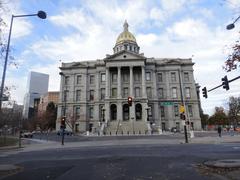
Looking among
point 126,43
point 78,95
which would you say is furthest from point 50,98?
point 126,43

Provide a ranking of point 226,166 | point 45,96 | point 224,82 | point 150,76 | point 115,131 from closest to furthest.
Answer: point 226,166
point 224,82
point 115,131
point 150,76
point 45,96

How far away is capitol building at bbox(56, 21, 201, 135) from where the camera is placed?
213 feet

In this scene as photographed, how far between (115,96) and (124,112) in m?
5.54

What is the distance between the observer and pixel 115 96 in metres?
66.9

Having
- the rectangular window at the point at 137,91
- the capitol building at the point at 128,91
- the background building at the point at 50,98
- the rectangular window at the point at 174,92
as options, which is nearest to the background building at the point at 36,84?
the background building at the point at 50,98

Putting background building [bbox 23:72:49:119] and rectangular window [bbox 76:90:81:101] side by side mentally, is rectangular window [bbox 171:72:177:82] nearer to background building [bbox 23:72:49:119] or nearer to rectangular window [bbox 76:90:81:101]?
rectangular window [bbox 76:90:81:101]

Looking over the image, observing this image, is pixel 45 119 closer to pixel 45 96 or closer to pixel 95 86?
pixel 95 86

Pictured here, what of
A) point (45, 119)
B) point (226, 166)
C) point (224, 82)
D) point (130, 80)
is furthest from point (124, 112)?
A: point (226, 166)

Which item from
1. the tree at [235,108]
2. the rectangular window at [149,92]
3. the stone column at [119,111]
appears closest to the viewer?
the stone column at [119,111]

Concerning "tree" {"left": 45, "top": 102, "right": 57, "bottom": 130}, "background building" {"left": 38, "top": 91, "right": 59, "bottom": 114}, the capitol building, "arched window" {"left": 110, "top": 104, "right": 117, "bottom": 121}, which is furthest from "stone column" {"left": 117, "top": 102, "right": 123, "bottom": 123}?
"background building" {"left": 38, "top": 91, "right": 59, "bottom": 114}

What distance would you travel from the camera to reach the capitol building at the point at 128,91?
213ft

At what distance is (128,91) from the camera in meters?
67.9

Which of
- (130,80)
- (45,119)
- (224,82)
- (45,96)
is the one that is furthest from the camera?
(45,96)

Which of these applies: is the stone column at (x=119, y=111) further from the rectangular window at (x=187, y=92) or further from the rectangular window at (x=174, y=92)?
the rectangular window at (x=187, y=92)
